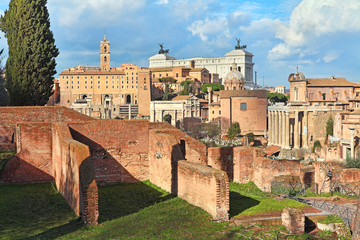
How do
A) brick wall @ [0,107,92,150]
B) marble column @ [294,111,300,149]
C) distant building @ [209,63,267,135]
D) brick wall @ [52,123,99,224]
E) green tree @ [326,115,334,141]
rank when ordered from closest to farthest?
1. brick wall @ [52,123,99,224]
2. brick wall @ [0,107,92,150]
3. green tree @ [326,115,334,141]
4. marble column @ [294,111,300,149]
5. distant building @ [209,63,267,135]

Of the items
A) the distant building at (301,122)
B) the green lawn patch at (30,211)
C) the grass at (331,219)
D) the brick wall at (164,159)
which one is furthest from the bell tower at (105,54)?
the grass at (331,219)

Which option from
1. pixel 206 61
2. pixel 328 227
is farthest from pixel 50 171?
pixel 206 61

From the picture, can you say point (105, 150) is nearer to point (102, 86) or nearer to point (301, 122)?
point (301, 122)

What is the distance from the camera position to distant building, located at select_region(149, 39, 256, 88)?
124062 millimetres

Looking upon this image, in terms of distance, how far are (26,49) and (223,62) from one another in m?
108

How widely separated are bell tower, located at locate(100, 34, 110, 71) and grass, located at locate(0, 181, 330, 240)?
297ft

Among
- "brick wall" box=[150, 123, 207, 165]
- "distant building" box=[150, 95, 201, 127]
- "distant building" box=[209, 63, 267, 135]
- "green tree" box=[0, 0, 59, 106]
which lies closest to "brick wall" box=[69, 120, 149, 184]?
"brick wall" box=[150, 123, 207, 165]

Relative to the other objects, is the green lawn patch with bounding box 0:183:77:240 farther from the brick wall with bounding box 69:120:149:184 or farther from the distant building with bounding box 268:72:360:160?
the distant building with bounding box 268:72:360:160

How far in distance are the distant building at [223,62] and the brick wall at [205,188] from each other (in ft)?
369

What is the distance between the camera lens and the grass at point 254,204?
10338 mm

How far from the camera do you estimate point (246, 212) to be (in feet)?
33.6

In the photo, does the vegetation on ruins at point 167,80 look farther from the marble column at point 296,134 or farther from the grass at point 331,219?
the grass at point 331,219

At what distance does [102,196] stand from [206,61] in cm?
12018

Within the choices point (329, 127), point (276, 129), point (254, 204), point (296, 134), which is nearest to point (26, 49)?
point (254, 204)
